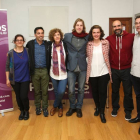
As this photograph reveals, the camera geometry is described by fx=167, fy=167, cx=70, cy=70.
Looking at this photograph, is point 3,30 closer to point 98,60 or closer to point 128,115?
point 98,60

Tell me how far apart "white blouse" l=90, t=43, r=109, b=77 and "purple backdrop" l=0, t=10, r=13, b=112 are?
5.40 ft

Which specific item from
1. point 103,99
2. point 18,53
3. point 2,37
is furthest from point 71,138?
point 2,37

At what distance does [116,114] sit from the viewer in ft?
9.80

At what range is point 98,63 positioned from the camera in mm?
2656

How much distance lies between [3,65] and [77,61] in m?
1.42

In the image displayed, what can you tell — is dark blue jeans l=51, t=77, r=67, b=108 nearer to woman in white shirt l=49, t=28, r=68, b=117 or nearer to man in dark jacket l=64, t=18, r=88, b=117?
woman in white shirt l=49, t=28, r=68, b=117

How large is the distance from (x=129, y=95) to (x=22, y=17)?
4.41 m

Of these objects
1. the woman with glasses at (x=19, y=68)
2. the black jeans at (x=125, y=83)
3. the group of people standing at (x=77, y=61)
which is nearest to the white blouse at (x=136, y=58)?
the group of people standing at (x=77, y=61)

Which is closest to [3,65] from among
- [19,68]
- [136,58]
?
[19,68]

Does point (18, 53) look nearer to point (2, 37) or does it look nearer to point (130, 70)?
point (2, 37)

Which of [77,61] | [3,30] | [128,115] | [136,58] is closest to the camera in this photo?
[136,58]

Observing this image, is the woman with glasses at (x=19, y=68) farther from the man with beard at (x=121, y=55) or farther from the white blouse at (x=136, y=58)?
the white blouse at (x=136, y=58)

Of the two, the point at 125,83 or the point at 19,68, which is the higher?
the point at 19,68

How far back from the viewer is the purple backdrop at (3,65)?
301 centimetres
